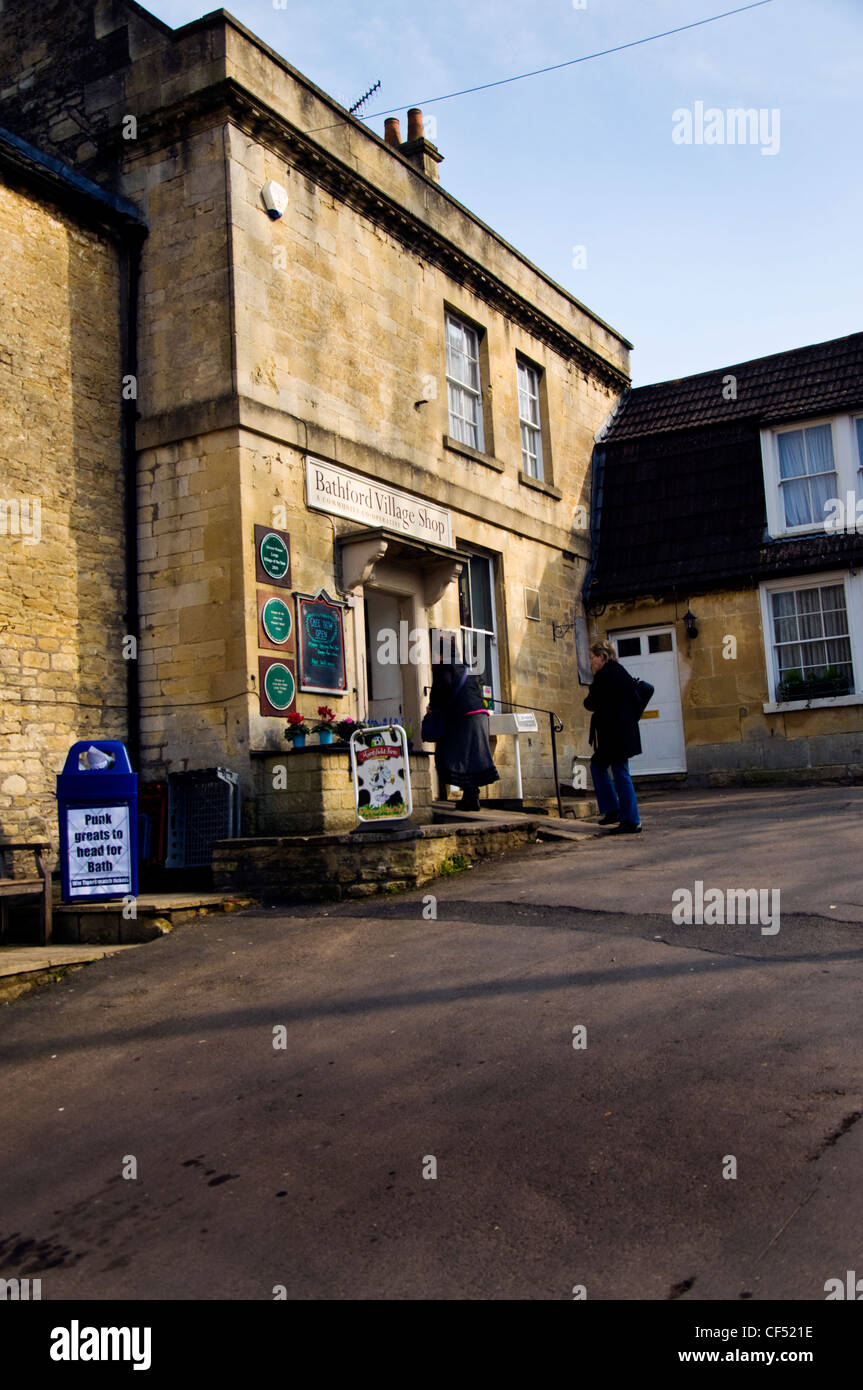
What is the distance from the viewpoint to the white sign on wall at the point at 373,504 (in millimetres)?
13023

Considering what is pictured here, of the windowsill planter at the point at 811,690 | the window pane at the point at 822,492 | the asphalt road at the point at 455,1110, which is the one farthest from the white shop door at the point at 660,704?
the asphalt road at the point at 455,1110

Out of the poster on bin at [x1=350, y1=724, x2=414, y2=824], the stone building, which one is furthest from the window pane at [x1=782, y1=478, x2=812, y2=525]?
the poster on bin at [x1=350, y1=724, x2=414, y2=824]

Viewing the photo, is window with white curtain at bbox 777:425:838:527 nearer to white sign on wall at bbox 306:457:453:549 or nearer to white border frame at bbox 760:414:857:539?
white border frame at bbox 760:414:857:539

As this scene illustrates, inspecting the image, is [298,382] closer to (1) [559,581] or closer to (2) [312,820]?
(2) [312,820]

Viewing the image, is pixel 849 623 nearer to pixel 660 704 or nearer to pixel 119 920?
pixel 660 704

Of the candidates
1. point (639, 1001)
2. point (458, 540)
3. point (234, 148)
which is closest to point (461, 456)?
point (458, 540)

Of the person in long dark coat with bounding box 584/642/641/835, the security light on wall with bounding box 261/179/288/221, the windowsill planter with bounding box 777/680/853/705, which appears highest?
the security light on wall with bounding box 261/179/288/221

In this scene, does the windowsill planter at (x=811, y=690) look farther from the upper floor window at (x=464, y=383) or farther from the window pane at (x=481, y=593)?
the upper floor window at (x=464, y=383)

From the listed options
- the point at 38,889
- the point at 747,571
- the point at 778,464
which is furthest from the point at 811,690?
the point at 38,889

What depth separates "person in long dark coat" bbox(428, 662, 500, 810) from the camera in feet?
42.8

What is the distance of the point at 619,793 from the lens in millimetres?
12320

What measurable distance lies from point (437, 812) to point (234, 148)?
737 cm

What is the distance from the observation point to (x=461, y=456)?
53.0ft

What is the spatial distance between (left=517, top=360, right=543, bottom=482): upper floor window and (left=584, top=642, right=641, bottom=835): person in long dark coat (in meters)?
6.77
